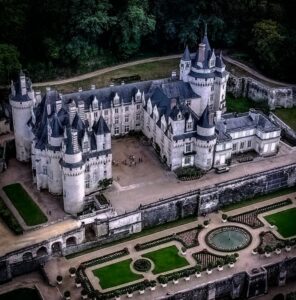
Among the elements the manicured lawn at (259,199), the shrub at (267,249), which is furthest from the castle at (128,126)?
the shrub at (267,249)

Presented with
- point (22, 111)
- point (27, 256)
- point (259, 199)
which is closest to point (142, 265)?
point (27, 256)

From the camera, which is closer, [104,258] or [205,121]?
[104,258]

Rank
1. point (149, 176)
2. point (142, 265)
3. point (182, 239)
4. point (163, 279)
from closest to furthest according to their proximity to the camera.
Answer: point (163, 279) < point (142, 265) < point (182, 239) < point (149, 176)

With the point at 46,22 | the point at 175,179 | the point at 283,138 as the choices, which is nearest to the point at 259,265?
the point at 175,179

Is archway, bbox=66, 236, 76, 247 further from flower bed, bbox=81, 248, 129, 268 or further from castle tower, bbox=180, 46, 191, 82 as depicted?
castle tower, bbox=180, 46, 191, 82

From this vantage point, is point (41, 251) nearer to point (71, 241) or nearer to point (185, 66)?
point (71, 241)

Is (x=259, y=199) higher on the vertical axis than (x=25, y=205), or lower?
lower
